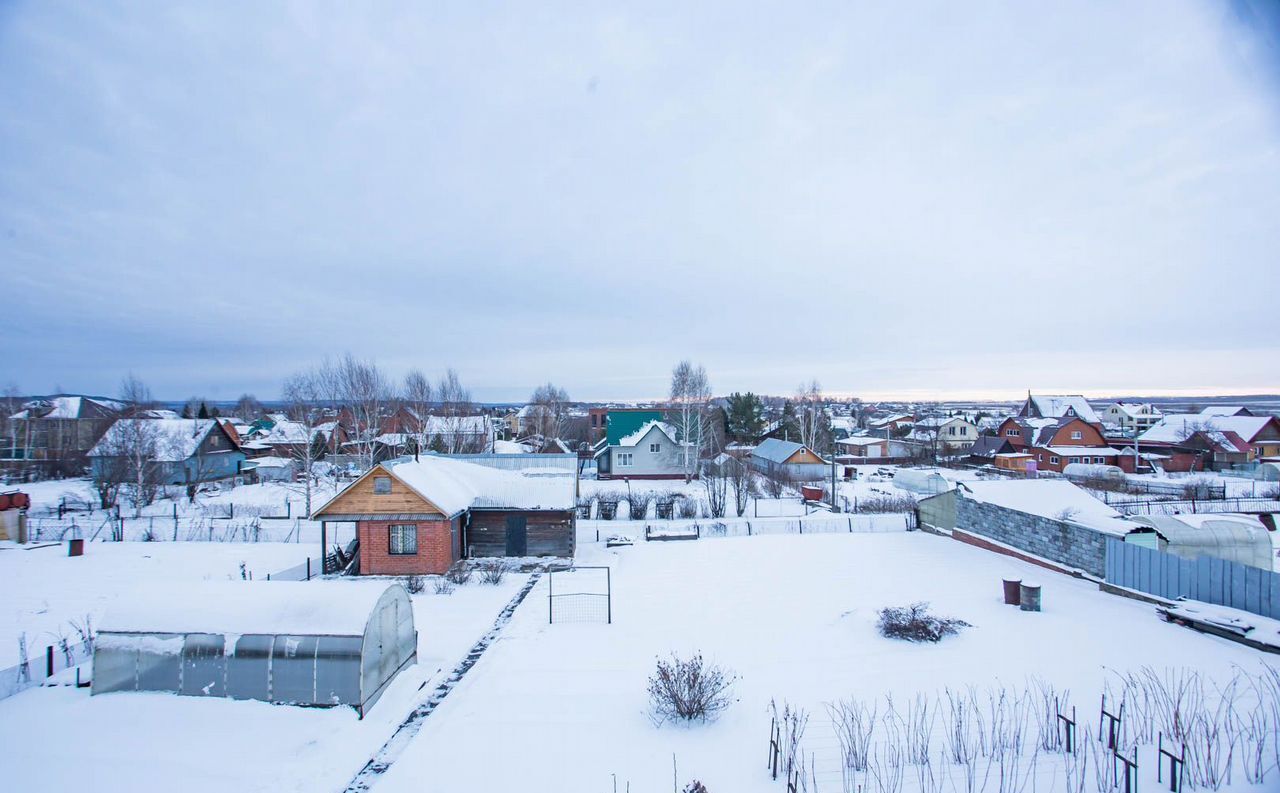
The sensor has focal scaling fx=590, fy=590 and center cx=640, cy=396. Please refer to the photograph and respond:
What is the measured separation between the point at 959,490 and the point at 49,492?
1989 inches

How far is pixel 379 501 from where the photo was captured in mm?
19031

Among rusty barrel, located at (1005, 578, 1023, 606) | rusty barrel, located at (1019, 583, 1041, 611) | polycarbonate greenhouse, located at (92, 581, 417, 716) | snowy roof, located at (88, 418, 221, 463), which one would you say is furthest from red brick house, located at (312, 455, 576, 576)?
snowy roof, located at (88, 418, 221, 463)

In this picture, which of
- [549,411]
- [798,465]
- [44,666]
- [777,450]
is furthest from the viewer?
[549,411]

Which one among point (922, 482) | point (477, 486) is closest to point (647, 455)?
point (922, 482)

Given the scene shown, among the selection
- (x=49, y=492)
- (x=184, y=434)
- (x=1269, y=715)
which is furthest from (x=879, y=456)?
(x=49, y=492)

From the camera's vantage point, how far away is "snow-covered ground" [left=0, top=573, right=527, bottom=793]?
731 centimetres

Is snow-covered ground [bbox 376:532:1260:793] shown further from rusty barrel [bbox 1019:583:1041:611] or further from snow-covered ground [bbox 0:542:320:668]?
snow-covered ground [bbox 0:542:320:668]

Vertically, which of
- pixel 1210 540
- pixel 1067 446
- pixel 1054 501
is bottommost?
pixel 1067 446

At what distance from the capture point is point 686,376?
46.9m

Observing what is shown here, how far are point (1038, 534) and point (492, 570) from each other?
1697 centimetres

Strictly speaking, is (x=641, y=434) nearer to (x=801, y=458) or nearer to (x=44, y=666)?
(x=801, y=458)

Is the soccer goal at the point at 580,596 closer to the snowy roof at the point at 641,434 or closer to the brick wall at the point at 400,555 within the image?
the brick wall at the point at 400,555


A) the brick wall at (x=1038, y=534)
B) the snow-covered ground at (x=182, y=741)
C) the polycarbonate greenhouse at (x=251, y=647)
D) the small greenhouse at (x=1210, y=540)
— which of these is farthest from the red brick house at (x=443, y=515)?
the small greenhouse at (x=1210, y=540)

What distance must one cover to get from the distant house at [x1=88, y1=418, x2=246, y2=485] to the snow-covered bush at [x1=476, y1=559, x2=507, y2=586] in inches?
937
